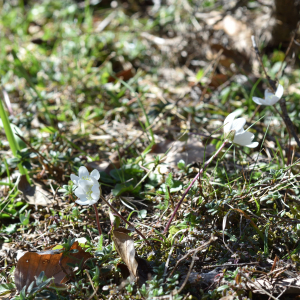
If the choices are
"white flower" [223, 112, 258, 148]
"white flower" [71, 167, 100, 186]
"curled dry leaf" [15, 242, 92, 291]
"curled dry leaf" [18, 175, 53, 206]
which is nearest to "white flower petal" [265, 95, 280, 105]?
"white flower" [223, 112, 258, 148]

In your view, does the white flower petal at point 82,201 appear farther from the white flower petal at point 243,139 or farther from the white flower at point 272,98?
the white flower at point 272,98

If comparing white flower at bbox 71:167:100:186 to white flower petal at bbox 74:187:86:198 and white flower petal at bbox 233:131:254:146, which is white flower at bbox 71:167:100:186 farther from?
white flower petal at bbox 233:131:254:146

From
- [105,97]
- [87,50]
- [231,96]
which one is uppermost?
[87,50]

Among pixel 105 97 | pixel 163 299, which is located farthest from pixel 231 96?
pixel 163 299

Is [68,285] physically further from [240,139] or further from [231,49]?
[231,49]

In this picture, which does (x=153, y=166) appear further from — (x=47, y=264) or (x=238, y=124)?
(x=47, y=264)

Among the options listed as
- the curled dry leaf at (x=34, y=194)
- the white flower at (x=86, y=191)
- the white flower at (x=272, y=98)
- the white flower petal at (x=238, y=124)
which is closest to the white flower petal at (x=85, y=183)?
the white flower at (x=86, y=191)

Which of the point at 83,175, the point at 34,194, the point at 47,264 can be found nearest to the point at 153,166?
the point at 83,175
